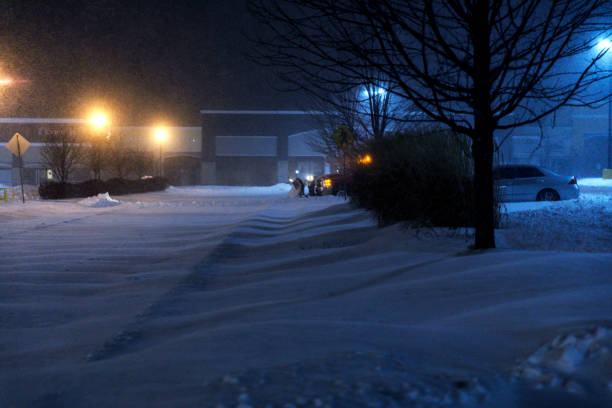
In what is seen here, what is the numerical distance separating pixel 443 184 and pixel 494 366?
658 centimetres

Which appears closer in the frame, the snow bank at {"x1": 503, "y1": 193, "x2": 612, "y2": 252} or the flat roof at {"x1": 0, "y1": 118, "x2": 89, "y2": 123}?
the snow bank at {"x1": 503, "y1": 193, "x2": 612, "y2": 252}

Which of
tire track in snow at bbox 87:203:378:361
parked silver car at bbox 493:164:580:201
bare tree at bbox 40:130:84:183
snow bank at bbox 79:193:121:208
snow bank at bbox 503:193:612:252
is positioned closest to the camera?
tire track in snow at bbox 87:203:378:361

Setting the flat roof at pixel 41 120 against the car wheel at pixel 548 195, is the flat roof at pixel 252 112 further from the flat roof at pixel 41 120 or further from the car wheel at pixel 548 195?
the car wheel at pixel 548 195

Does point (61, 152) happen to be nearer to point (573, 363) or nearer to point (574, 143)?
point (573, 363)

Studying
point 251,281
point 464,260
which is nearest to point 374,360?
point 464,260

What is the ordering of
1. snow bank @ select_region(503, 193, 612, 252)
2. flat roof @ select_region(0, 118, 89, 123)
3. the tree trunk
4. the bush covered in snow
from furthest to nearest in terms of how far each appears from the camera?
flat roof @ select_region(0, 118, 89, 123)
the bush covered in snow
snow bank @ select_region(503, 193, 612, 252)
the tree trunk

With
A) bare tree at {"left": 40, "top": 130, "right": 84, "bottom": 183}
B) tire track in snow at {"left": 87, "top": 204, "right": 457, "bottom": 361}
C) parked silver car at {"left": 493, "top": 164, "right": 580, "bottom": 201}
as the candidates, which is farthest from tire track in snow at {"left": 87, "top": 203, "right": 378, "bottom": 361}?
bare tree at {"left": 40, "top": 130, "right": 84, "bottom": 183}

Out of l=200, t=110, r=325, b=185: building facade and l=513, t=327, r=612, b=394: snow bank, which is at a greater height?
l=200, t=110, r=325, b=185: building facade

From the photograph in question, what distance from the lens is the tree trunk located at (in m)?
7.12

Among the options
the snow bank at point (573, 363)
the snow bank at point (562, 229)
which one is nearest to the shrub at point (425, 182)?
the snow bank at point (562, 229)

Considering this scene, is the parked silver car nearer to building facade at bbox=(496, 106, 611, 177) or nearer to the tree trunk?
the tree trunk

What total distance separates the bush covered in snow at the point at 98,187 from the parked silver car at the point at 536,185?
76.7 ft

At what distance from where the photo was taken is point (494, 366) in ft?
9.97

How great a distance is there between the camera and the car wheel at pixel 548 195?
17.1m
